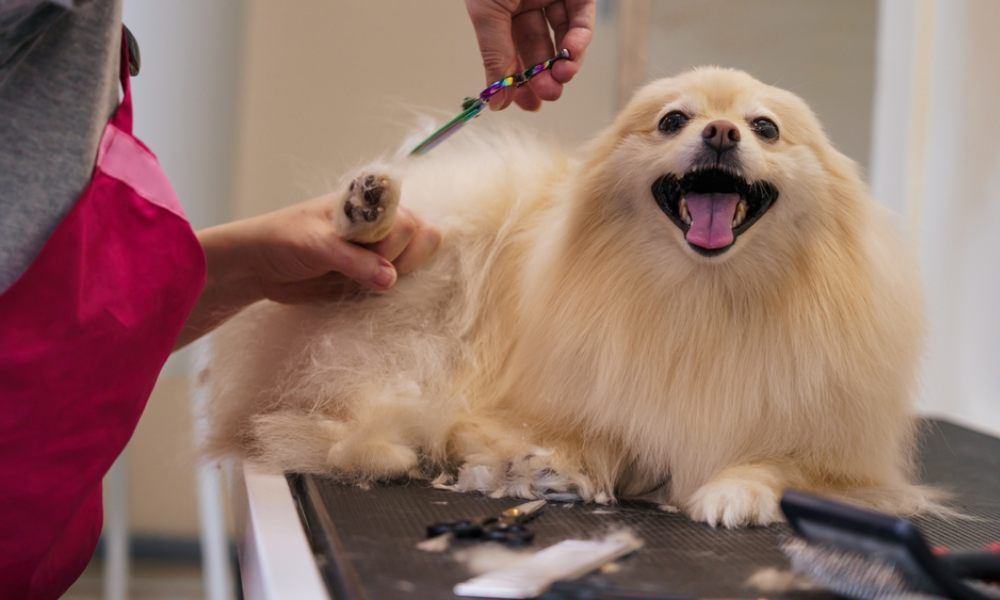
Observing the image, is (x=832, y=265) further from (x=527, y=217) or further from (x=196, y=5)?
(x=196, y=5)

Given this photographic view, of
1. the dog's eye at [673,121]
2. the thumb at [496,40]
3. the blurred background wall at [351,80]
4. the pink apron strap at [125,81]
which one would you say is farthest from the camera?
the blurred background wall at [351,80]

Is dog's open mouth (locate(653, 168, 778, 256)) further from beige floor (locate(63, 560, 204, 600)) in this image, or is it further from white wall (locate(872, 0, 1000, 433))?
beige floor (locate(63, 560, 204, 600))

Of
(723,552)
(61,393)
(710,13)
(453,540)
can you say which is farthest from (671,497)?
(710,13)

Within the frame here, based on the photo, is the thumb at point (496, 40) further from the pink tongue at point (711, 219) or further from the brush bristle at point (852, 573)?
the brush bristle at point (852, 573)

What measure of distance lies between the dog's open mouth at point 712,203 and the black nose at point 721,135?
3 cm

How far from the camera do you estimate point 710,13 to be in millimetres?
2596

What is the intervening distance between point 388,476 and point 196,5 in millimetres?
1647

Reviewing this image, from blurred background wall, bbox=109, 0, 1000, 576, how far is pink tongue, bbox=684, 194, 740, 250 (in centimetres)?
126

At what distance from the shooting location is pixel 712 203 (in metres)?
1.17

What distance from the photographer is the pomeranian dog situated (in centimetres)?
114

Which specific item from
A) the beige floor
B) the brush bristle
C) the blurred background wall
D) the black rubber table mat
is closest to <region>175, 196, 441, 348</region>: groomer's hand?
the black rubber table mat

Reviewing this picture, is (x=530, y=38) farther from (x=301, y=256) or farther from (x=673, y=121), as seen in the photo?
(x=301, y=256)

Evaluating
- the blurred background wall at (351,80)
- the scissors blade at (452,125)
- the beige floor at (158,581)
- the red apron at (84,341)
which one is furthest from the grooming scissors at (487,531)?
the beige floor at (158,581)

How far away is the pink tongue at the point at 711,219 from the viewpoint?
113 centimetres
